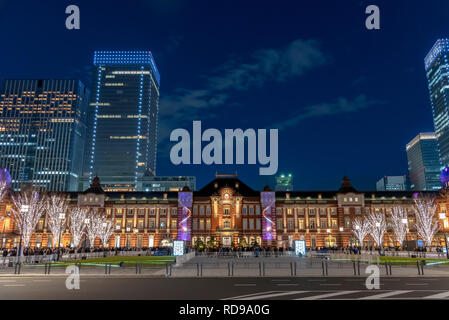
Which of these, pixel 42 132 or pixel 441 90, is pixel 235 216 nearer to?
pixel 42 132

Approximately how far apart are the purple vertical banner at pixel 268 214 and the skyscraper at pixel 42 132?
119m

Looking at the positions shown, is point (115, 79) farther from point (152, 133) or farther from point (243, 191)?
point (243, 191)

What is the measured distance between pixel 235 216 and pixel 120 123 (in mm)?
123951

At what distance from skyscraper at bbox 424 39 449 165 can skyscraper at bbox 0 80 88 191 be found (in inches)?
7825

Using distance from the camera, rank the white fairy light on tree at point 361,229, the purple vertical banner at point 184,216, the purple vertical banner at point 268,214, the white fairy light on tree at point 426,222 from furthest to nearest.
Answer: the purple vertical banner at point 184,216 < the purple vertical banner at point 268,214 < the white fairy light on tree at point 361,229 < the white fairy light on tree at point 426,222

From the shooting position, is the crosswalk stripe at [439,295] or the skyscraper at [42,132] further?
the skyscraper at [42,132]

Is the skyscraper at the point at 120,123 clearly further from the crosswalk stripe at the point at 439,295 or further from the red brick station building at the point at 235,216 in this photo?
the crosswalk stripe at the point at 439,295

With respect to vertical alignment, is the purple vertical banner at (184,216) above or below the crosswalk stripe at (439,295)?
above

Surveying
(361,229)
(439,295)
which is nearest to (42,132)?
(361,229)

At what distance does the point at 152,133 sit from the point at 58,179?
6193cm

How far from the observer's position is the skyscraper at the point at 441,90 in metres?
172

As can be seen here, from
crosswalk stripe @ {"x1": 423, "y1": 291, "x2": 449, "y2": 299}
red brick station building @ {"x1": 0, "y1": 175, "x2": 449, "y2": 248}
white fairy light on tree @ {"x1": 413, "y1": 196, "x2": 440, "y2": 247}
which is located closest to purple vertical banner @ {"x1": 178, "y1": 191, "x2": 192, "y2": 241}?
red brick station building @ {"x1": 0, "y1": 175, "x2": 449, "y2": 248}

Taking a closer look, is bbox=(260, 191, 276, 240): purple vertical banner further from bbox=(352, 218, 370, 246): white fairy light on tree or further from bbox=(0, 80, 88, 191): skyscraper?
bbox=(0, 80, 88, 191): skyscraper

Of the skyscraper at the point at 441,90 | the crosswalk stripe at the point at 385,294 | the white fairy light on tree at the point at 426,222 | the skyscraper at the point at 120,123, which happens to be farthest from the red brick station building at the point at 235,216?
the skyscraper at the point at 441,90
